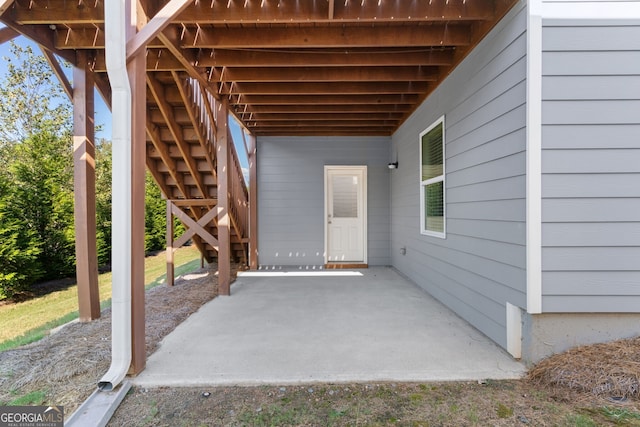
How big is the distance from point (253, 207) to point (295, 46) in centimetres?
335

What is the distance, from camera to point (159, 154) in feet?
13.6

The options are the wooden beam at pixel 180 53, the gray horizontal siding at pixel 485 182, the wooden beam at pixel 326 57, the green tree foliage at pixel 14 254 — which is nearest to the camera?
the gray horizontal siding at pixel 485 182

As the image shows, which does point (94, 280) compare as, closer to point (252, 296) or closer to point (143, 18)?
point (252, 296)

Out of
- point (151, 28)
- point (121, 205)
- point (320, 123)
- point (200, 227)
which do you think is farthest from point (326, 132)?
point (121, 205)

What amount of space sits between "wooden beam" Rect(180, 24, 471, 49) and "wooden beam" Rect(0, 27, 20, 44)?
1.38m

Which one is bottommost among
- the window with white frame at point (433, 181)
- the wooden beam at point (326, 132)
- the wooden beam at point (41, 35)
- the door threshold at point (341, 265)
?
the door threshold at point (341, 265)

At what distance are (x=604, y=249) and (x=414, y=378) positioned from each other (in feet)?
5.09

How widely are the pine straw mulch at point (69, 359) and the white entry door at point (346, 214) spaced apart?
312 cm

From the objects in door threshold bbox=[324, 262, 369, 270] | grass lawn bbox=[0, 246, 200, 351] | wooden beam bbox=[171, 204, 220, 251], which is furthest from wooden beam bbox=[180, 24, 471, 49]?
door threshold bbox=[324, 262, 369, 270]

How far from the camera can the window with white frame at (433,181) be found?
132 inches

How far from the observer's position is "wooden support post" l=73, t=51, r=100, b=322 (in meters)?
2.78

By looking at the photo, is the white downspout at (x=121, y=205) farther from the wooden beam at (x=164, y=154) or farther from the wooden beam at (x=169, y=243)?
the wooden beam at (x=169, y=243)

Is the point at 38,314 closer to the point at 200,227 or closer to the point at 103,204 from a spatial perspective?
the point at 200,227

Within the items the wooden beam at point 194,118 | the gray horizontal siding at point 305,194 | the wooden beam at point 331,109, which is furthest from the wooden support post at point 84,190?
the gray horizontal siding at point 305,194
